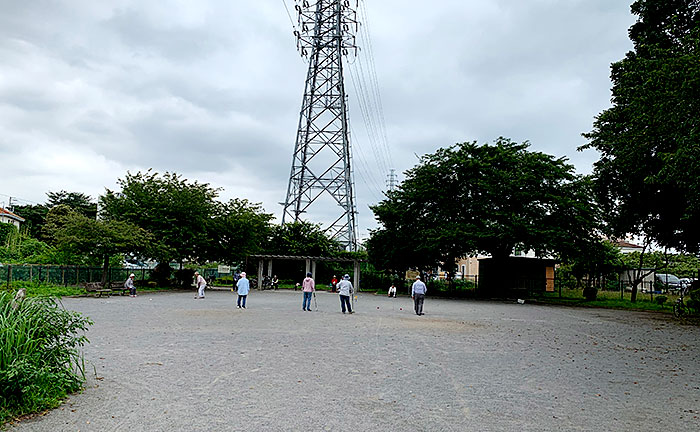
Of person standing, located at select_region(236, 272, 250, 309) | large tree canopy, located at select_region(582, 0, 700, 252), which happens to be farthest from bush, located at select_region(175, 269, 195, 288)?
large tree canopy, located at select_region(582, 0, 700, 252)

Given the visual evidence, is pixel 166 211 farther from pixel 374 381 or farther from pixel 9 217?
pixel 9 217

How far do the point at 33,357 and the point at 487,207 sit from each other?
30280 millimetres

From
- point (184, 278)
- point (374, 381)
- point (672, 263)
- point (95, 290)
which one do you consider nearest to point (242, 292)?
point (95, 290)

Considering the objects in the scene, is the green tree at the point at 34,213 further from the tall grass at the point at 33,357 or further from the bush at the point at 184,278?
the tall grass at the point at 33,357

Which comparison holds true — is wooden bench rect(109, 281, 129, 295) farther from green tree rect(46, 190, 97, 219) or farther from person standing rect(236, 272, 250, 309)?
green tree rect(46, 190, 97, 219)

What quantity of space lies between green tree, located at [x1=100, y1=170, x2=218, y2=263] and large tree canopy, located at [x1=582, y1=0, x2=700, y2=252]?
2722 centimetres

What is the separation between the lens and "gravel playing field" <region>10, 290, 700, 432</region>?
20.4ft

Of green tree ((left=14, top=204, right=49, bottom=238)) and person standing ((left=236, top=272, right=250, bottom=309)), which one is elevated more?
green tree ((left=14, top=204, right=49, bottom=238))

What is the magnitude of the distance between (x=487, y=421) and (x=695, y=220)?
738 inches

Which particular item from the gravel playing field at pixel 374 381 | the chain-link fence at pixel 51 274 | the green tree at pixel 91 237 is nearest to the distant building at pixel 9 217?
the chain-link fence at pixel 51 274

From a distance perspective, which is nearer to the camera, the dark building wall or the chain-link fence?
the chain-link fence

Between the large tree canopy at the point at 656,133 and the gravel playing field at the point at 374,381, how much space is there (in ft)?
16.9

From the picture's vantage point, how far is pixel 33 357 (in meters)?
6.54

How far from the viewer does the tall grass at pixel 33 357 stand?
6074mm
